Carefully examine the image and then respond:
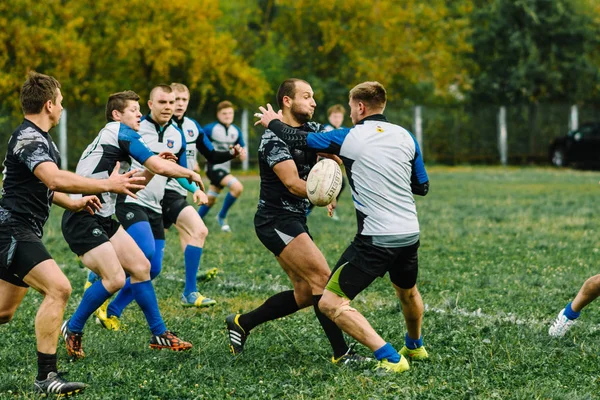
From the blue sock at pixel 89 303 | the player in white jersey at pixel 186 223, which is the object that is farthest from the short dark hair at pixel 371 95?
the player in white jersey at pixel 186 223

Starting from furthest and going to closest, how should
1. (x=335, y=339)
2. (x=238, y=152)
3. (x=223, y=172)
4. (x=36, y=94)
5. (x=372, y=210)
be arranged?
(x=223, y=172)
(x=238, y=152)
(x=335, y=339)
(x=372, y=210)
(x=36, y=94)

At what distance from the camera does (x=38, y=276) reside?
570cm

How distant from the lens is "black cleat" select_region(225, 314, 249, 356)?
6855mm

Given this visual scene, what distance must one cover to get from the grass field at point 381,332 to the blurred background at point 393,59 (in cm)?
2064

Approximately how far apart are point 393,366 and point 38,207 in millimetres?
2703

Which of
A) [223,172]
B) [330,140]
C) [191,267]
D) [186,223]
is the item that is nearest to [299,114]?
[330,140]

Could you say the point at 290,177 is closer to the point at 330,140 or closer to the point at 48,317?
the point at 330,140

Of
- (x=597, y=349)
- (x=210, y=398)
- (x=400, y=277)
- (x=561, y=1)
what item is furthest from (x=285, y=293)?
(x=561, y=1)

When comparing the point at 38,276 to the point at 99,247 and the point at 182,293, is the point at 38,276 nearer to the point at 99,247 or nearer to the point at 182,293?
the point at 99,247

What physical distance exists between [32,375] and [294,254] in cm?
209

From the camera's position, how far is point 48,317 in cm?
567

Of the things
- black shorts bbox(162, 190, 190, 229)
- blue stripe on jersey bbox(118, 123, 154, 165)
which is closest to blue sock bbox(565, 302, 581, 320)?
blue stripe on jersey bbox(118, 123, 154, 165)

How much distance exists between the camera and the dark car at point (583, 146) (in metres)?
34.8

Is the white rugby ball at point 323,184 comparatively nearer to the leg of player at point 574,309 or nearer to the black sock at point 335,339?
the black sock at point 335,339
